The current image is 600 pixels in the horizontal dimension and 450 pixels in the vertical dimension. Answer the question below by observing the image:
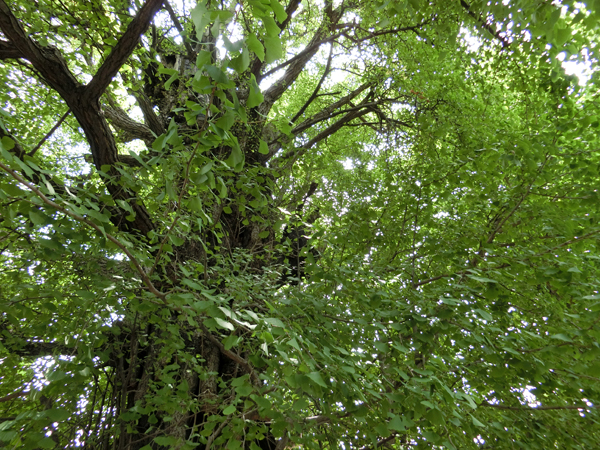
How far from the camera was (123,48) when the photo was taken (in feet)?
8.63

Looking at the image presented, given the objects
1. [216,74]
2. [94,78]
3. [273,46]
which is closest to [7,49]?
[94,78]

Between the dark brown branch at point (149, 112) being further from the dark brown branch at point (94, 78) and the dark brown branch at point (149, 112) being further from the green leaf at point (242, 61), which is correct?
the green leaf at point (242, 61)

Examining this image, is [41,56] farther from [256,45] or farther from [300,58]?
[300,58]

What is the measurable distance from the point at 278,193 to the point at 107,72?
6.40ft

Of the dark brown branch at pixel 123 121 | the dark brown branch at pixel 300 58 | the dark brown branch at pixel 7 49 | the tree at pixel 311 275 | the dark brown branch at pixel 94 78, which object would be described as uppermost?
the dark brown branch at pixel 300 58

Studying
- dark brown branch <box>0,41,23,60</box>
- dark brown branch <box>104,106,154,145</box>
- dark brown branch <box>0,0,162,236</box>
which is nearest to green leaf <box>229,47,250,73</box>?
dark brown branch <box>0,0,162,236</box>

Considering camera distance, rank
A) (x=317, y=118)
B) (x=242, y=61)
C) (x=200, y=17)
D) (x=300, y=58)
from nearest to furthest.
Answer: (x=200, y=17) → (x=242, y=61) → (x=317, y=118) → (x=300, y=58)

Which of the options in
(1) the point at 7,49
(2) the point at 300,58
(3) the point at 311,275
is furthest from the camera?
(2) the point at 300,58

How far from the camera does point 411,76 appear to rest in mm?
5289

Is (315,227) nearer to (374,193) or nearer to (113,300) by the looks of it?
(374,193)

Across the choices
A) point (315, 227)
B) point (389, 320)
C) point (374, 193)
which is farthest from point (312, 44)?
point (389, 320)

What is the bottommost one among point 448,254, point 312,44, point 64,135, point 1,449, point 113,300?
point 1,449

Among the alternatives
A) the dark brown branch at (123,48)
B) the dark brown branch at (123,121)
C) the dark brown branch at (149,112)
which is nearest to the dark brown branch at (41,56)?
the dark brown branch at (123,48)

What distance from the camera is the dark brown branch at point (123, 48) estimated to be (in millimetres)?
2510
